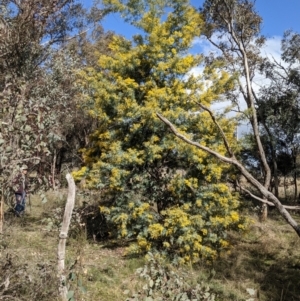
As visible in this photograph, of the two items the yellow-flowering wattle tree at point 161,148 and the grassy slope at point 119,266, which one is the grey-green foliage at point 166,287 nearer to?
the grassy slope at point 119,266

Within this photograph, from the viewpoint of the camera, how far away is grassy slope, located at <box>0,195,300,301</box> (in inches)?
164

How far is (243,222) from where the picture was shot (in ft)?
33.2

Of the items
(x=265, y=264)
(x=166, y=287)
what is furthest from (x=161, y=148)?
(x=166, y=287)

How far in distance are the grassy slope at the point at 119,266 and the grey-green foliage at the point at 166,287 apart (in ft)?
3.59

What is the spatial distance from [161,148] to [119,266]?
8.89ft

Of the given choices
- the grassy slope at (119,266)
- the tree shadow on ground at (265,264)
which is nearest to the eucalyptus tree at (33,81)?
the grassy slope at (119,266)

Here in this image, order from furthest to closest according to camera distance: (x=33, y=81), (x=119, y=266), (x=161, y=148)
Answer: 1. (x=33, y=81)
2. (x=161, y=148)
3. (x=119, y=266)

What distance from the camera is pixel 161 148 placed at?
9812mm

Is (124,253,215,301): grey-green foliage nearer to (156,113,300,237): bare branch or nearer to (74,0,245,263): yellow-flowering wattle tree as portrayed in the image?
(156,113,300,237): bare branch

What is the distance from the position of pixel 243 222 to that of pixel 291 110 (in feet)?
29.5

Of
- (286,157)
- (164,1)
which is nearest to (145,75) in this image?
(164,1)

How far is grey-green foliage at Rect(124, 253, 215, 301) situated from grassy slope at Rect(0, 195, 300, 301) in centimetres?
109

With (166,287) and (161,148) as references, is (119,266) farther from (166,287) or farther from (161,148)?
(166,287)

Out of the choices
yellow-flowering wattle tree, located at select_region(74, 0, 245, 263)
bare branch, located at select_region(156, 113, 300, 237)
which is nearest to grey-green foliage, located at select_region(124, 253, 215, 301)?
bare branch, located at select_region(156, 113, 300, 237)
